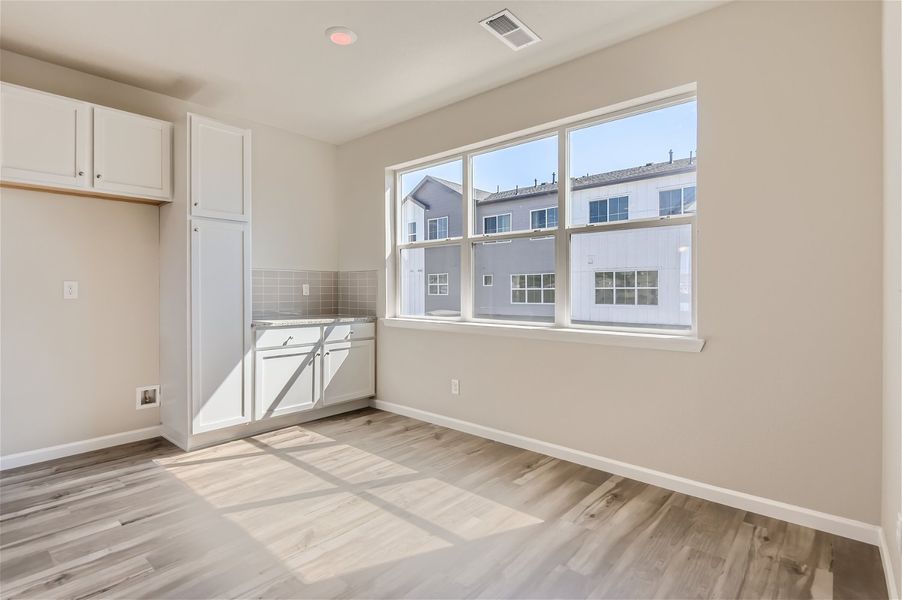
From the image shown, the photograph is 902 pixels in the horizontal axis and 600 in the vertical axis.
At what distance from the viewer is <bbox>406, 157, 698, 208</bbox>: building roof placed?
266 cm

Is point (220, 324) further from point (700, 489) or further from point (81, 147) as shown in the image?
point (700, 489)

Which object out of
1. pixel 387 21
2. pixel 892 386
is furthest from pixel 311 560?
pixel 387 21

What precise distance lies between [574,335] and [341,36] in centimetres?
235

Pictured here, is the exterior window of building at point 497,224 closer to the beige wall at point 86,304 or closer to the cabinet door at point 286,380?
the cabinet door at point 286,380

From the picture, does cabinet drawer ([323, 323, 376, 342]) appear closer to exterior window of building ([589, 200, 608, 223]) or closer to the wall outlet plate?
the wall outlet plate

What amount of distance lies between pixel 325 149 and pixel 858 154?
4.22 metres

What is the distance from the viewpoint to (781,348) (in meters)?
2.26

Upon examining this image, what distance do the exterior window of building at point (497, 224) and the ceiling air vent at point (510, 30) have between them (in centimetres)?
117

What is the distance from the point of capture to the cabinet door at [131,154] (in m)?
2.98

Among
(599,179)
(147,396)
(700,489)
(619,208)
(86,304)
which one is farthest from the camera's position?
(147,396)

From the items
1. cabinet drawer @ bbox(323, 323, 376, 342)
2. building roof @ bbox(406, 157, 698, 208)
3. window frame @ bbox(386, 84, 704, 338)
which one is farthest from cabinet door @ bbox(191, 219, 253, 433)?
building roof @ bbox(406, 157, 698, 208)

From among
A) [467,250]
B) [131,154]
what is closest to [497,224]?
[467,250]

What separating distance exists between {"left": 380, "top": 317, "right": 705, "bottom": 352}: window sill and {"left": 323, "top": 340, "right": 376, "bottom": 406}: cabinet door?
54 cm

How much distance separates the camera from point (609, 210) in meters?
2.93
